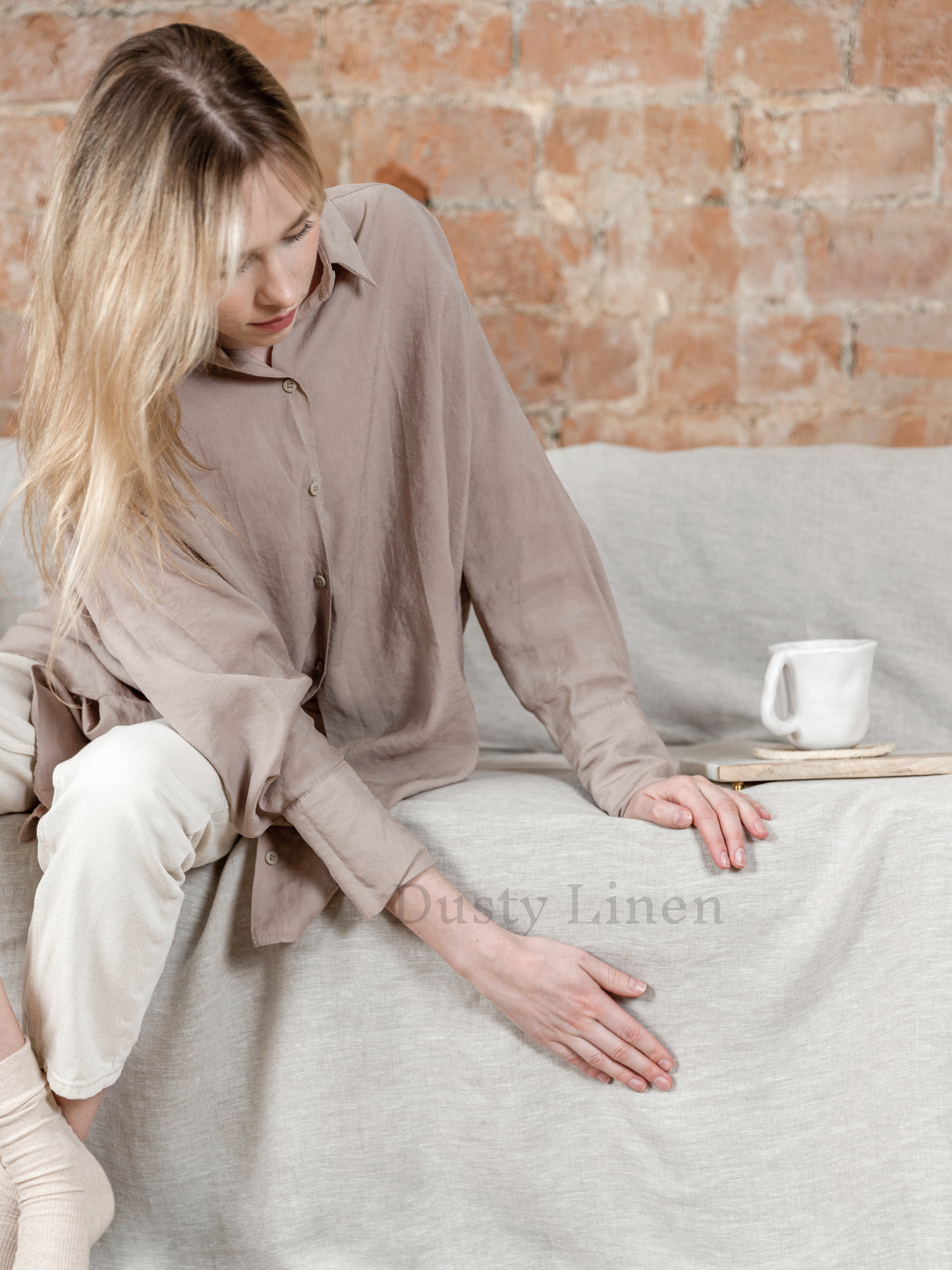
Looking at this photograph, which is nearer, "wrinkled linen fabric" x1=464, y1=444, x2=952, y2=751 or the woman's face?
the woman's face

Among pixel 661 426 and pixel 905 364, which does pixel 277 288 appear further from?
pixel 905 364

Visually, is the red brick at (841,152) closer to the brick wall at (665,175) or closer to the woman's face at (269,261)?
the brick wall at (665,175)

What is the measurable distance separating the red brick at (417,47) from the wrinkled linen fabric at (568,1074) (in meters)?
1.18

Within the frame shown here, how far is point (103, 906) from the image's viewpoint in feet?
2.67

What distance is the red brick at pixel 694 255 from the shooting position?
1.64 metres

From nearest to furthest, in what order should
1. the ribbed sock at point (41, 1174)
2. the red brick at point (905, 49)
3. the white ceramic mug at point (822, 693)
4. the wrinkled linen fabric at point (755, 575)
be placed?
1. the ribbed sock at point (41, 1174)
2. the white ceramic mug at point (822, 693)
3. the wrinkled linen fabric at point (755, 575)
4. the red brick at point (905, 49)

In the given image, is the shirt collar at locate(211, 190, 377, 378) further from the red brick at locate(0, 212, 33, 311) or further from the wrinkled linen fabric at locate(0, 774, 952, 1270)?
the red brick at locate(0, 212, 33, 311)

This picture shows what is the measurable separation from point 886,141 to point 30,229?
1.30m

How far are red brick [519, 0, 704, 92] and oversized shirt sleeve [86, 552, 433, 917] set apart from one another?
110 cm

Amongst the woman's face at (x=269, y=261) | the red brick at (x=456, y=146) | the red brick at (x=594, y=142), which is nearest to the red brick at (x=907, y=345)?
the red brick at (x=594, y=142)

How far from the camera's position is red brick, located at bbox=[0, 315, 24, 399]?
1.74 metres

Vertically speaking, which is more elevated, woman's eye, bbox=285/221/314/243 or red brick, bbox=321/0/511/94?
red brick, bbox=321/0/511/94

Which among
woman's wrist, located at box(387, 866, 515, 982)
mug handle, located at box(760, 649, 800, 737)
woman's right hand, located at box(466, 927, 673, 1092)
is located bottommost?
woman's right hand, located at box(466, 927, 673, 1092)

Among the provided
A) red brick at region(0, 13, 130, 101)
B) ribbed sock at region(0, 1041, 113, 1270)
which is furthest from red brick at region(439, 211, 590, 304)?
ribbed sock at region(0, 1041, 113, 1270)
